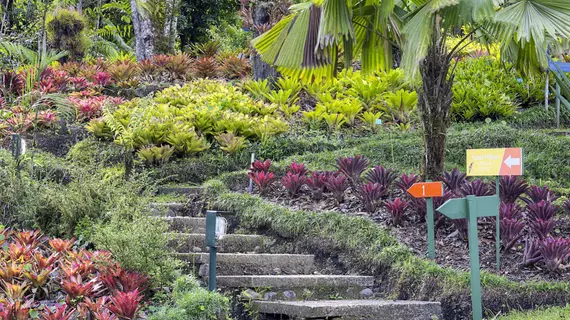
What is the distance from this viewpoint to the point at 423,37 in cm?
766

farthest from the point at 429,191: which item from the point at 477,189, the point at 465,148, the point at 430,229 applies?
the point at 465,148

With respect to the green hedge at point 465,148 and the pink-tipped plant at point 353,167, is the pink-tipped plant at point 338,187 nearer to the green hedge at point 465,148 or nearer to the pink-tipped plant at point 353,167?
the pink-tipped plant at point 353,167

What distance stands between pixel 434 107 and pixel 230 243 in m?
2.69

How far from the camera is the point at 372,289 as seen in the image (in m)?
7.00

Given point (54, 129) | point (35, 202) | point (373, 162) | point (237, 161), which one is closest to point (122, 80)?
point (54, 129)

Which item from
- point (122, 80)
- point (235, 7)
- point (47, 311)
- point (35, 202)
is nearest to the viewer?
point (47, 311)

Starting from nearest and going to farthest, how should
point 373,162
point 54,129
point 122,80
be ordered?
point 373,162 → point 54,129 → point 122,80

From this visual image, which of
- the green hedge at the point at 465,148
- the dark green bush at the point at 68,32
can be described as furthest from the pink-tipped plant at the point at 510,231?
the dark green bush at the point at 68,32

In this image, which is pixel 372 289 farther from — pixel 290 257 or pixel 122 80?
pixel 122 80

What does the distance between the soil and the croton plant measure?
2741 mm

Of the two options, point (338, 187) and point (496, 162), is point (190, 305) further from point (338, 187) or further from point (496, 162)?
point (338, 187)

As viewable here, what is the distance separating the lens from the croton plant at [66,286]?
503 centimetres

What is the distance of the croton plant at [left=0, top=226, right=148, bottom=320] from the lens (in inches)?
198

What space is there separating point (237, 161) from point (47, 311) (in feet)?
19.2
